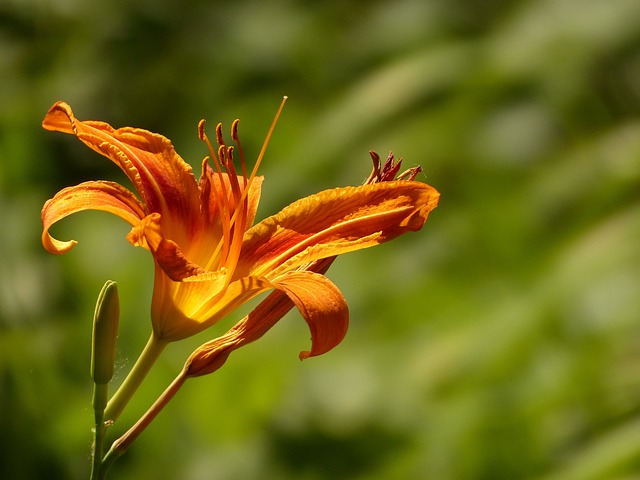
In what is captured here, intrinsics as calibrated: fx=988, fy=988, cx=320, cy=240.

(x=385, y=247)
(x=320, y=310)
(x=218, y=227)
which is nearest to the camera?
(x=320, y=310)

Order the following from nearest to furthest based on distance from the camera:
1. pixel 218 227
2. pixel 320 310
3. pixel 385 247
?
pixel 320 310
pixel 218 227
pixel 385 247

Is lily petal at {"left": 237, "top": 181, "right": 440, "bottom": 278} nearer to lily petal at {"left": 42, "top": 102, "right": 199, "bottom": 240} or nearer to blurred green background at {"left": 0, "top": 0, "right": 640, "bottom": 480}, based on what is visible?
lily petal at {"left": 42, "top": 102, "right": 199, "bottom": 240}

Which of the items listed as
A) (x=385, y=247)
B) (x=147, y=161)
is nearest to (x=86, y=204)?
(x=147, y=161)

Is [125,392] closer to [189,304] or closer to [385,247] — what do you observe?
[189,304]

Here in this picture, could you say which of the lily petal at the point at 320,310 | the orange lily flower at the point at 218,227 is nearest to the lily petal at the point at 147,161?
the orange lily flower at the point at 218,227

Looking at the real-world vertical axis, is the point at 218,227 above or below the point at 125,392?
above

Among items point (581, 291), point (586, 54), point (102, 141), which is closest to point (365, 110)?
point (586, 54)
